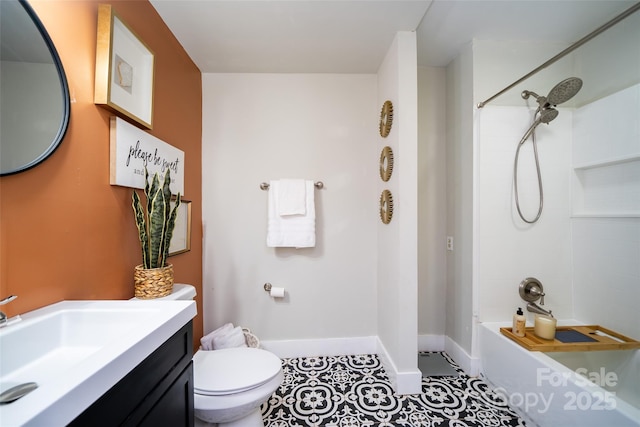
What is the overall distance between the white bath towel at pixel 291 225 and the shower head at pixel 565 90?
161cm

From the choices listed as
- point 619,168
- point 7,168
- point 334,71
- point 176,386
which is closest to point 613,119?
point 619,168

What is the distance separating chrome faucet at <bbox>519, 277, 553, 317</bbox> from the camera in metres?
1.66

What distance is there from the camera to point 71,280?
858 mm

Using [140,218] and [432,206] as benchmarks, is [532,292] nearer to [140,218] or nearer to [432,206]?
[432,206]

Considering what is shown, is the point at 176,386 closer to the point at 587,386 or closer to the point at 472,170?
the point at 587,386

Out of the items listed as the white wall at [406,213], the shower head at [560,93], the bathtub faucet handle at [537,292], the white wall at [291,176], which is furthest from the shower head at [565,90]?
the bathtub faucet handle at [537,292]

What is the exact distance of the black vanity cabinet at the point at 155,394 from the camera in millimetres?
502

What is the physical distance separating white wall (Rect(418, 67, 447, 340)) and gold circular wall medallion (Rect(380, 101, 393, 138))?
1.34ft

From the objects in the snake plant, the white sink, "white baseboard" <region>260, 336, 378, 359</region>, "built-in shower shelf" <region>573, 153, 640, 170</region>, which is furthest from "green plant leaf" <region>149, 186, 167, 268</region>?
"built-in shower shelf" <region>573, 153, 640, 170</region>

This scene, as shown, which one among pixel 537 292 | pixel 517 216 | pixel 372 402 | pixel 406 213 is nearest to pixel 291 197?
pixel 406 213

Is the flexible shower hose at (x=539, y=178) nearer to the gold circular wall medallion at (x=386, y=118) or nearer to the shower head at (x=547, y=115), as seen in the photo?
the shower head at (x=547, y=115)

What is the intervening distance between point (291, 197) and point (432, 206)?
117 cm

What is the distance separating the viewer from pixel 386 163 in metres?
1.70

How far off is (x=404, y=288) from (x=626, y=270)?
129cm
